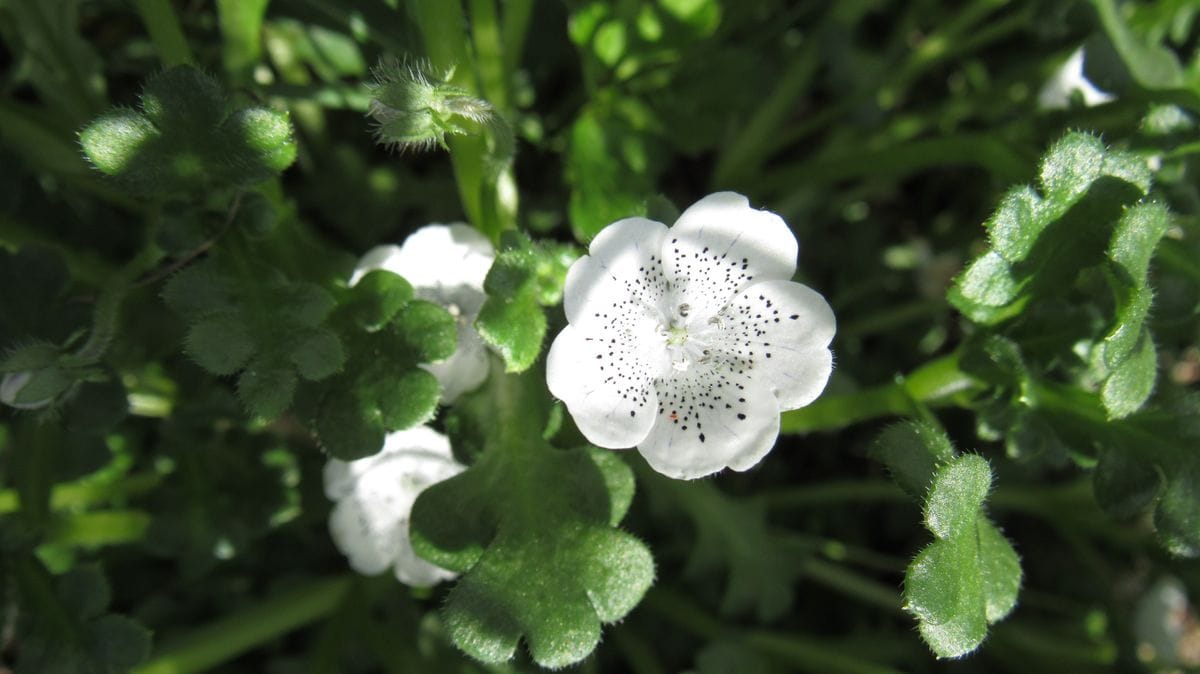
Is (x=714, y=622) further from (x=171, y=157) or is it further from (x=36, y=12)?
(x=36, y=12)

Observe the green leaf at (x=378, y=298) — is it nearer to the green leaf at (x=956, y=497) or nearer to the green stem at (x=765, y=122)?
the green leaf at (x=956, y=497)

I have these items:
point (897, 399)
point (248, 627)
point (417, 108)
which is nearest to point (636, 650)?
point (248, 627)

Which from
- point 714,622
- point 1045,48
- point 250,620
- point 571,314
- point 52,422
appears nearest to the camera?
point 571,314

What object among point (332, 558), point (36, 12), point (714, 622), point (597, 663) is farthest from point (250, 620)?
point (36, 12)

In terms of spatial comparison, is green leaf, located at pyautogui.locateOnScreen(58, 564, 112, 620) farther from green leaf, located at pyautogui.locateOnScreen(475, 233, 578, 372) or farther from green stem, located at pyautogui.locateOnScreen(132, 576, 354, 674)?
green leaf, located at pyautogui.locateOnScreen(475, 233, 578, 372)

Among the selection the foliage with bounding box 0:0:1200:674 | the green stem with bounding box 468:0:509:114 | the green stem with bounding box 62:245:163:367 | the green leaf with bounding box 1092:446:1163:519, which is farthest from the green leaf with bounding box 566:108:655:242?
the green leaf with bounding box 1092:446:1163:519

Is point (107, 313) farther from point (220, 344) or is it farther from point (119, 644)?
point (119, 644)
